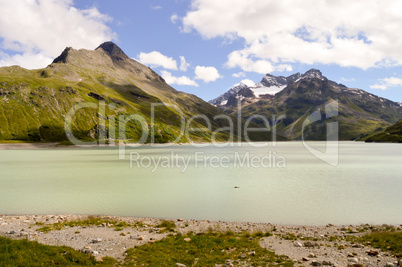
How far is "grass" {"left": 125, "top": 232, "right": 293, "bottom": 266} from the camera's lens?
57.4ft

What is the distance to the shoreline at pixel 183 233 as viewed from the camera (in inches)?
733

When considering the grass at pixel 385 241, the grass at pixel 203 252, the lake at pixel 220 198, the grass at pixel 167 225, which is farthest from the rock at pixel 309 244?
the grass at pixel 167 225

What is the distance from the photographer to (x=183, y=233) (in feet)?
82.7

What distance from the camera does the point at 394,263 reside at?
16.8 meters

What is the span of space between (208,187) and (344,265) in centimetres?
3657

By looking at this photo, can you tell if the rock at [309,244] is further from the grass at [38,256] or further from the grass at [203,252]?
the grass at [38,256]

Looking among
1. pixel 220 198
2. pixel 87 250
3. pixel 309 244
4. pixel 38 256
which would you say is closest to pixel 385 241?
pixel 309 244

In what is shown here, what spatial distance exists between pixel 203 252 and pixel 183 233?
5927 mm

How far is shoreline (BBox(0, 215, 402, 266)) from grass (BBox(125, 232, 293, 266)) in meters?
1.08

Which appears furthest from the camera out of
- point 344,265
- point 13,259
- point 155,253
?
point 155,253

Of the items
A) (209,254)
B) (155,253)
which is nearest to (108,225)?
(155,253)

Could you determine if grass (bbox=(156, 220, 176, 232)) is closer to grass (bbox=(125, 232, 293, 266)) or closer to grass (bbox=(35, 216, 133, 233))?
grass (bbox=(35, 216, 133, 233))

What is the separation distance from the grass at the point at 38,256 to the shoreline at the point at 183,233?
4.20 feet

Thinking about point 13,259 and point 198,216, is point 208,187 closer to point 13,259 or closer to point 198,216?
point 198,216
